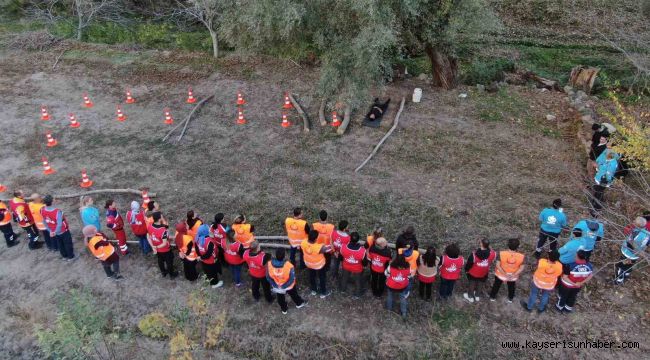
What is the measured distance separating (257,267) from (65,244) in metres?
4.43

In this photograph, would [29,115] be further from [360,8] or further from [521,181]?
[521,181]

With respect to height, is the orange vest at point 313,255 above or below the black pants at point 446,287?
above

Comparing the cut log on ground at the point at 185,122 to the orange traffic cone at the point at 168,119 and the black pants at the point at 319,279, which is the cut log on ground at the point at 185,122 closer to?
the orange traffic cone at the point at 168,119

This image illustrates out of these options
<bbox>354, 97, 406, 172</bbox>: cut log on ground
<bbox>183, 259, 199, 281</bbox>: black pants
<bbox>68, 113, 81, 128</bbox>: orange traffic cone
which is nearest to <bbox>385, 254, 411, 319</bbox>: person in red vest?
<bbox>183, 259, 199, 281</bbox>: black pants

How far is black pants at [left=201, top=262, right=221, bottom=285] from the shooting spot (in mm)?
9078

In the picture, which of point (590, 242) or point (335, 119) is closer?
point (590, 242)

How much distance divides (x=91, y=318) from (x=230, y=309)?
2.46m

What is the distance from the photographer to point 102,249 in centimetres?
888

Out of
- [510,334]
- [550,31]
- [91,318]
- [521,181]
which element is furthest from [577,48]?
[91,318]

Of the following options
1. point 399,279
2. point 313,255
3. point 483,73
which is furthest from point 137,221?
point 483,73

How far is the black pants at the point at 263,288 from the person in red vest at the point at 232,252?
0.52 m

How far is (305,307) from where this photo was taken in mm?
8828

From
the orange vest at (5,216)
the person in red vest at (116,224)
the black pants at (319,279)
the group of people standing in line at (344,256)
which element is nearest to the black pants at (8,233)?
the orange vest at (5,216)

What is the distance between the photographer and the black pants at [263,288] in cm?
862
